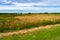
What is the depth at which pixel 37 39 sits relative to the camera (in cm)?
1784

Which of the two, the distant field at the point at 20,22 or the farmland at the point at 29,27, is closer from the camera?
the farmland at the point at 29,27

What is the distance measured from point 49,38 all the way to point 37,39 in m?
1.07

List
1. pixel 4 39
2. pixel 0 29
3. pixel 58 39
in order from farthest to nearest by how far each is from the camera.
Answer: pixel 0 29, pixel 4 39, pixel 58 39

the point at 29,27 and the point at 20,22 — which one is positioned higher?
the point at 20,22

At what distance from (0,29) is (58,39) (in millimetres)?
13208

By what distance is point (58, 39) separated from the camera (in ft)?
57.2

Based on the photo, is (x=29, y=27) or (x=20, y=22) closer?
(x=29, y=27)

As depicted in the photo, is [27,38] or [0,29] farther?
[0,29]

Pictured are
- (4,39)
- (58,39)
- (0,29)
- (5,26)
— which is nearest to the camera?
(58,39)

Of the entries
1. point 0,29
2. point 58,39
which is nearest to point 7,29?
point 0,29

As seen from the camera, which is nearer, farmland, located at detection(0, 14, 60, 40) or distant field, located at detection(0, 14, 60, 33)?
farmland, located at detection(0, 14, 60, 40)

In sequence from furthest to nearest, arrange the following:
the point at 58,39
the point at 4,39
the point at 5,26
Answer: the point at 5,26, the point at 4,39, the point at 58,39

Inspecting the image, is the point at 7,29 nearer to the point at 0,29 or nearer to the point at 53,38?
the point at 0,29

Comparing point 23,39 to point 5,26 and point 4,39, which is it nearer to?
point 4,39
